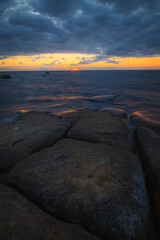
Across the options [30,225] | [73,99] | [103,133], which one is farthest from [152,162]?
[73,99]

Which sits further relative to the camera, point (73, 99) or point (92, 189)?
point (73, 99)

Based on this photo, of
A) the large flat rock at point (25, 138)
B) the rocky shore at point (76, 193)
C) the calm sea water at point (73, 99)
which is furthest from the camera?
the calm sea water at point (73, 99)

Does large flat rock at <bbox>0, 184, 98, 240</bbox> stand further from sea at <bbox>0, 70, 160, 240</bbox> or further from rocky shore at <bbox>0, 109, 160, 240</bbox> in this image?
sea at <bbox>0, 70, 160, 240</bbox>

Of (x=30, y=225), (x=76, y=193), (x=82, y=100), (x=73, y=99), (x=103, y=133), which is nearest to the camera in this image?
(x=30, y=225)

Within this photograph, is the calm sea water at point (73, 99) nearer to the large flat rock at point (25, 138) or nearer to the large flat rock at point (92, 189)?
the large flat rock at point (25, 138)

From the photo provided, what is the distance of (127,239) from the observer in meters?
1.18

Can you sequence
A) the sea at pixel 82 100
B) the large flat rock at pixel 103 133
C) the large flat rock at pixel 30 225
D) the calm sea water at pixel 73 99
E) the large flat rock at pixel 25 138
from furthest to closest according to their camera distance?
the calm sea water at pixel 73 99, the sea at pixel 82 100, the large flat rock at pixel 103 133, the large flat rock at pixel 25 138, the large flat rock at pixel 30 225

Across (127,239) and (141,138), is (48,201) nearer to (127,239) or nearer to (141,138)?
(127,239)

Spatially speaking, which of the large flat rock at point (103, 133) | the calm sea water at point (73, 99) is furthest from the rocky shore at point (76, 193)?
the calm sea water at point (73, 99)

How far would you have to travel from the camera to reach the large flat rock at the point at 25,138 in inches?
89.1

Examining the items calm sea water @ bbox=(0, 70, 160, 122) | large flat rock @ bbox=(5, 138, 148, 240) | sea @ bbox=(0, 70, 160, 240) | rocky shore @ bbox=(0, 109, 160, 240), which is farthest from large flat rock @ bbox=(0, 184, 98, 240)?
calm sea water @ bbox=(0, 70, 160, 122)

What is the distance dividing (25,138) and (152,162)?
244 centimetres

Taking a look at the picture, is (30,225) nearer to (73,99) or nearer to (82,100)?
(82,100)

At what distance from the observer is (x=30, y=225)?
45.2 inches
